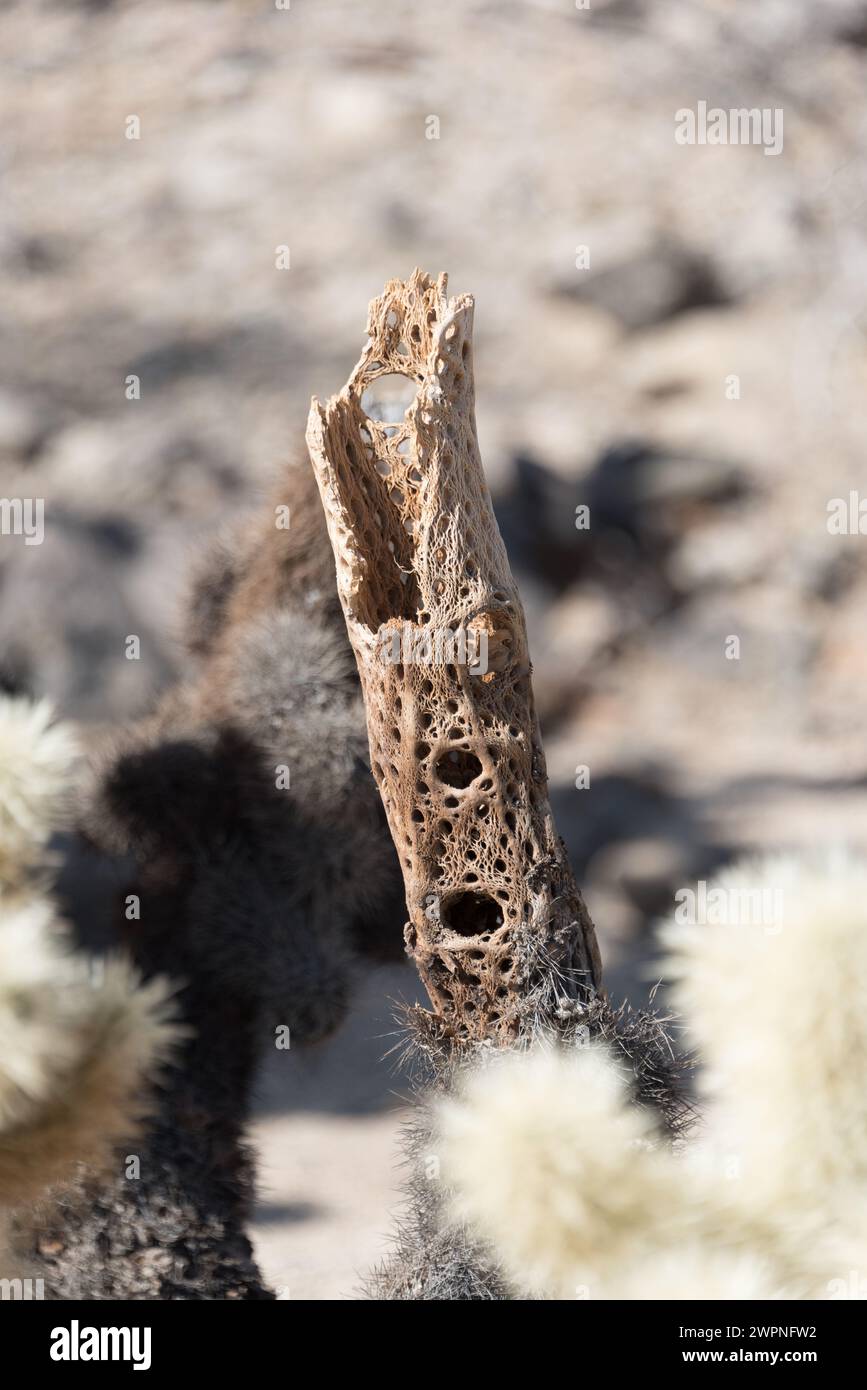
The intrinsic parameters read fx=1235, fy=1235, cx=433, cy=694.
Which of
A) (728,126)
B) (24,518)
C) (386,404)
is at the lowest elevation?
(386,404)

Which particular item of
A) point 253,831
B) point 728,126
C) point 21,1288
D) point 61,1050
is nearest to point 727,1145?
point 61,1050

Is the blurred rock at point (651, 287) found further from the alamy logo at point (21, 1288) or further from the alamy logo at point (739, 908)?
the alamy logo at point (21, 1288)

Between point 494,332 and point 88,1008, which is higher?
point 494,332

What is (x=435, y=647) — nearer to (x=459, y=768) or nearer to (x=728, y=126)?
(x=459, y=768)

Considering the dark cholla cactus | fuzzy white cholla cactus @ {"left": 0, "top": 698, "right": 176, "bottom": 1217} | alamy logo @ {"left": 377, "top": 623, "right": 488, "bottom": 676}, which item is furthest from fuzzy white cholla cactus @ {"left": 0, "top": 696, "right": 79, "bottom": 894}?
the dark cholla cactus

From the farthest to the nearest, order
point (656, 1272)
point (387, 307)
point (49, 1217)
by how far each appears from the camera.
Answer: point (49, 1217), point (387, 307), point (656, 1272)

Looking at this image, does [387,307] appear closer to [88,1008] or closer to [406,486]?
[406,486]
